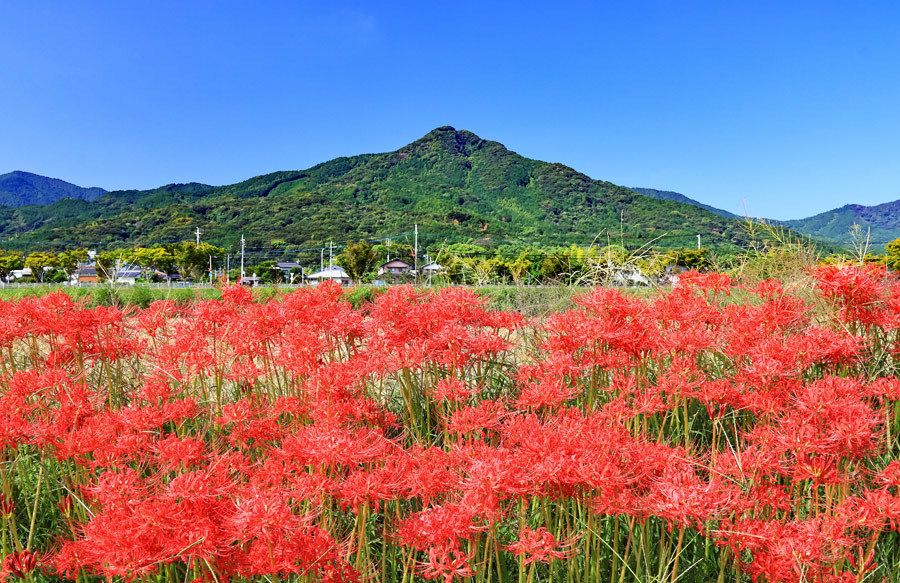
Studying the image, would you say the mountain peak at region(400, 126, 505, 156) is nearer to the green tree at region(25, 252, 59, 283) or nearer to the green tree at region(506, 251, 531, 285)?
the green tree at region(25, 252, 59, 283)

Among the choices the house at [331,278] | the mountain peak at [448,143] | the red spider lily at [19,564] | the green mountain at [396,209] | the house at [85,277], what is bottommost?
the house at [85,277]

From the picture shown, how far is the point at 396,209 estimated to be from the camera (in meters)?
110

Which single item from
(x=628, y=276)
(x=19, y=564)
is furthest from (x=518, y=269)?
(x=19, y=564)

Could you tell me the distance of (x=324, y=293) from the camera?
2.90 meters

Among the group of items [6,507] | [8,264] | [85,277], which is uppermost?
[8,264]

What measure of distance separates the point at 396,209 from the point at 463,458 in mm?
110434

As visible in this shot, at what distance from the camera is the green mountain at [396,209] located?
86.3 meters

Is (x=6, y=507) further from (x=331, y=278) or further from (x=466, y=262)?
(x=466, y=262)

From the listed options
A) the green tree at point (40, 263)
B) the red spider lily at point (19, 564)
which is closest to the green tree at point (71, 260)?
the green tree at point (40, 263)

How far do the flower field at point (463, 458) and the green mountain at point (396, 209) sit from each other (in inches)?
2461

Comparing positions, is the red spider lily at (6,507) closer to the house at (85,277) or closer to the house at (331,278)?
the house at (331,278)

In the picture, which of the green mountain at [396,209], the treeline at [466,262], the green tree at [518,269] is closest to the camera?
the treeline at [466,262]

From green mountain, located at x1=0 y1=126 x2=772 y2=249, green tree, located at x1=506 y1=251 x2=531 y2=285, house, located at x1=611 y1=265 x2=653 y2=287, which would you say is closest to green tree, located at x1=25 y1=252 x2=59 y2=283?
green mountain, located at x1=0 y1=126 x2=772 y2=249

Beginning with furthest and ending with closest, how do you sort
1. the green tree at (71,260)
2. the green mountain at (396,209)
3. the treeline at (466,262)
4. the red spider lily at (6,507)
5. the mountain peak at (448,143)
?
the mountain peak at (448,143) < the green mountain at (396,209) < the green tree at (71,260) < the treeline at (466,262) < the red spider lily at (6,507)
